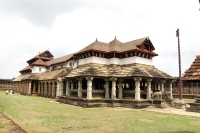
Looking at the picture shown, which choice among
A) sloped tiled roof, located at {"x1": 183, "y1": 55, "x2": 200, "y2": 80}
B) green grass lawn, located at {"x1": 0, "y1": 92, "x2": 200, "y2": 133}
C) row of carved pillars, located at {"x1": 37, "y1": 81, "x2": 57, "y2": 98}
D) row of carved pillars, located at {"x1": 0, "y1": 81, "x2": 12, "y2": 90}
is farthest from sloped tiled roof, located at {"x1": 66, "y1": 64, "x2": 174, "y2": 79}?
row of carved pillars, located at {"x1": 0, "y1": 81, "x2": 12, "y2": 90}

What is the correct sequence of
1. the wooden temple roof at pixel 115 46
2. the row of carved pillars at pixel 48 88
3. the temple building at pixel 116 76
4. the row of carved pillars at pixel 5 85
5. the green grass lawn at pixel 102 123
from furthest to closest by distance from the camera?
the row of carved pillars at pixel 5 85 → the row of carved pillars at pixel 48 88 → the wooden temple roof at pixel 115 46 → the temple building at pixel 116 76 → the green grass lawn at pixel 102 123

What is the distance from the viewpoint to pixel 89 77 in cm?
2222

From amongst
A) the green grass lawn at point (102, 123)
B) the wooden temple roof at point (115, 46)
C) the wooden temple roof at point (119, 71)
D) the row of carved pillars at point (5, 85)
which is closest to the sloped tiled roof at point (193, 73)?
the green grass lawn at point (102, 123)

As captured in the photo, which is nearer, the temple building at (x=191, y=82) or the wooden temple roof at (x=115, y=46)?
the temple building at (x=191, y=82)

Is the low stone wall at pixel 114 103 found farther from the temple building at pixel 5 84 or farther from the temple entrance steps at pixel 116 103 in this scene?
the temple building at pixel 5 84

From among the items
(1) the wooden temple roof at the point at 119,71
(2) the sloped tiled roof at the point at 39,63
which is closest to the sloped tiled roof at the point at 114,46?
(1) the wooden temple roof at the point at 119,71

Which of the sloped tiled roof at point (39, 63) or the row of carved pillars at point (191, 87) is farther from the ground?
the sloped tiled roof at point (39, 63)

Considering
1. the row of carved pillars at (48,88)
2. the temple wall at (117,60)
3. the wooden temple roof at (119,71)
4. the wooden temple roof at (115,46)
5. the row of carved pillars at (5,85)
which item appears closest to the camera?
the wooden temple roof at (119,71)

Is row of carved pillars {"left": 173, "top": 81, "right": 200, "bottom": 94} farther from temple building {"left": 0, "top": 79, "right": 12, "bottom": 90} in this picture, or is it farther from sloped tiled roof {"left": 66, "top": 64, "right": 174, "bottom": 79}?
temple building {"left": 0, "top": 79, "right": 12, "bottom": 90}

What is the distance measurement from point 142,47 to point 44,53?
3810cm

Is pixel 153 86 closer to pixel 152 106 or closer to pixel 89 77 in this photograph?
pixel 152 106

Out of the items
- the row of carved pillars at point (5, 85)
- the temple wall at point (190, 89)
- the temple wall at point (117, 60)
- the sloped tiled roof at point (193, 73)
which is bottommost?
the row of carved pillars at point (5, 85)

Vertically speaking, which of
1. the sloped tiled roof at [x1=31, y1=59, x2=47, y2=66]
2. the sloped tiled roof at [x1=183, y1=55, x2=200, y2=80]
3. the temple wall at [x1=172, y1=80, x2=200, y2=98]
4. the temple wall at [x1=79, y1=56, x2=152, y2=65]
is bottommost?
the temple wall at [x1=172, y1=80, x2=200, y2=98]

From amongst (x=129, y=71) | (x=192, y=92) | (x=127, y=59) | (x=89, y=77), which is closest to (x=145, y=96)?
(x=129, y=71)
